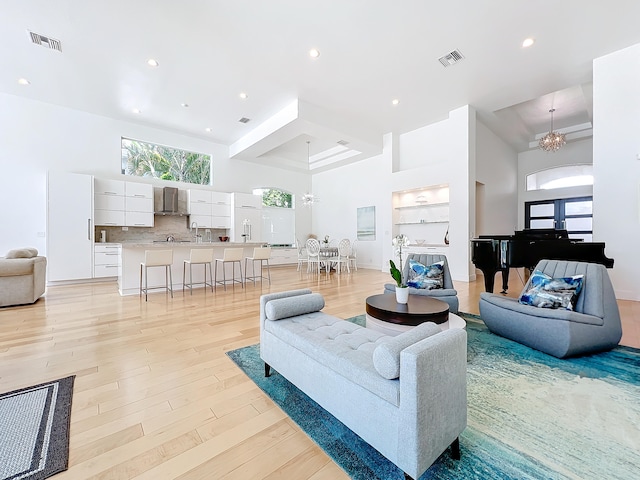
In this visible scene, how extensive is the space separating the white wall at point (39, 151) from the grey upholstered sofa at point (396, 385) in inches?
299

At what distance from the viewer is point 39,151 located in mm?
6137

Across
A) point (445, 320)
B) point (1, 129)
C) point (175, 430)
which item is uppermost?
point (1, 129)

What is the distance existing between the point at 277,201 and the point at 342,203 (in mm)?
2491

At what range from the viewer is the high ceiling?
3.67 m

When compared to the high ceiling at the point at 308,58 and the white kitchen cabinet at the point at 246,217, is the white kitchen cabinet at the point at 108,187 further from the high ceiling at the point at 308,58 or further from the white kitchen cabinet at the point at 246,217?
the white kitchen cabinet at the point at 246,217

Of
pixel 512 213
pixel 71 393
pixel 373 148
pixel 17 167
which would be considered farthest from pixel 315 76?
pixel 512 213

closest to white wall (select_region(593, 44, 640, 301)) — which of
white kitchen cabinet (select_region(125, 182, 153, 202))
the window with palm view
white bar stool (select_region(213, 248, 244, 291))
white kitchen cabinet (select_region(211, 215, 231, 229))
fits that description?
white bar stool (select_region(213, 248, 244, 291))

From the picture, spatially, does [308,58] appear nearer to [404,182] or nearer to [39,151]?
[404,182]

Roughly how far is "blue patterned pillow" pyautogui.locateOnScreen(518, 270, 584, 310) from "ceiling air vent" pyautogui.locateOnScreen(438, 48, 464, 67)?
152 inches

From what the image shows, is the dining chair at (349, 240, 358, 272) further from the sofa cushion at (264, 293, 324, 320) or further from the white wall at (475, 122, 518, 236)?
the sofa cushion at (264, 293, 324, 320)

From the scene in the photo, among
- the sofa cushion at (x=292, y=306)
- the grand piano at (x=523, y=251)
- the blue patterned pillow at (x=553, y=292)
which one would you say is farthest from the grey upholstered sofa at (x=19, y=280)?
the grand piano at (x=523, y=251)

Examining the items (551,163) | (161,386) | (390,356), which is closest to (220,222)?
(161,386)

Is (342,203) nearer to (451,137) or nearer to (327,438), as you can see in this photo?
(451,137)

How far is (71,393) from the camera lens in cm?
196
